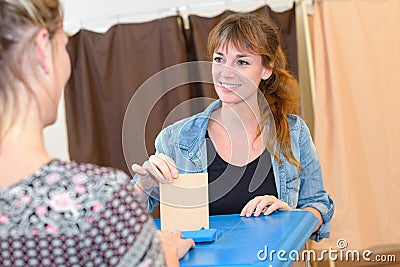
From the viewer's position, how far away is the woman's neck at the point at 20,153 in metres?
0.88

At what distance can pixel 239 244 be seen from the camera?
137 cm

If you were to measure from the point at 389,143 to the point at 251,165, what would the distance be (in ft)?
4.78

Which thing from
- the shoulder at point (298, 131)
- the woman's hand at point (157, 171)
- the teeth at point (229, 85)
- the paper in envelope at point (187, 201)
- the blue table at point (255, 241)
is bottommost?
the blue table at point (255, 241)

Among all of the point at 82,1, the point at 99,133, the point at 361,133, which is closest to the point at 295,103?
the point at 361,133

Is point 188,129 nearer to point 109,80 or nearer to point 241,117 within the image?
point 241,117

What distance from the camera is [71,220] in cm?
85

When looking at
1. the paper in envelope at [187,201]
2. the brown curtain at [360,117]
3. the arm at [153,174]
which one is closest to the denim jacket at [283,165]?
the arm at [153,174]

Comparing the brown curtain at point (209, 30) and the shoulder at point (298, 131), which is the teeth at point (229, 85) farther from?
the brown curtain at point (209, 30)

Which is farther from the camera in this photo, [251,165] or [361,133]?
[361,133]

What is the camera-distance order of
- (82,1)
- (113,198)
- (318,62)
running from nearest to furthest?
(113,198)
(318,62)
(82,1)

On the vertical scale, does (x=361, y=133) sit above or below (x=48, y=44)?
below

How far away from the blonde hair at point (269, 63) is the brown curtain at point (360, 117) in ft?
3.44

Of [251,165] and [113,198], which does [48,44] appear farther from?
[251,165]

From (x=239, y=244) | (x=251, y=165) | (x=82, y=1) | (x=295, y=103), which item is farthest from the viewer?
(x=82, y=1)
